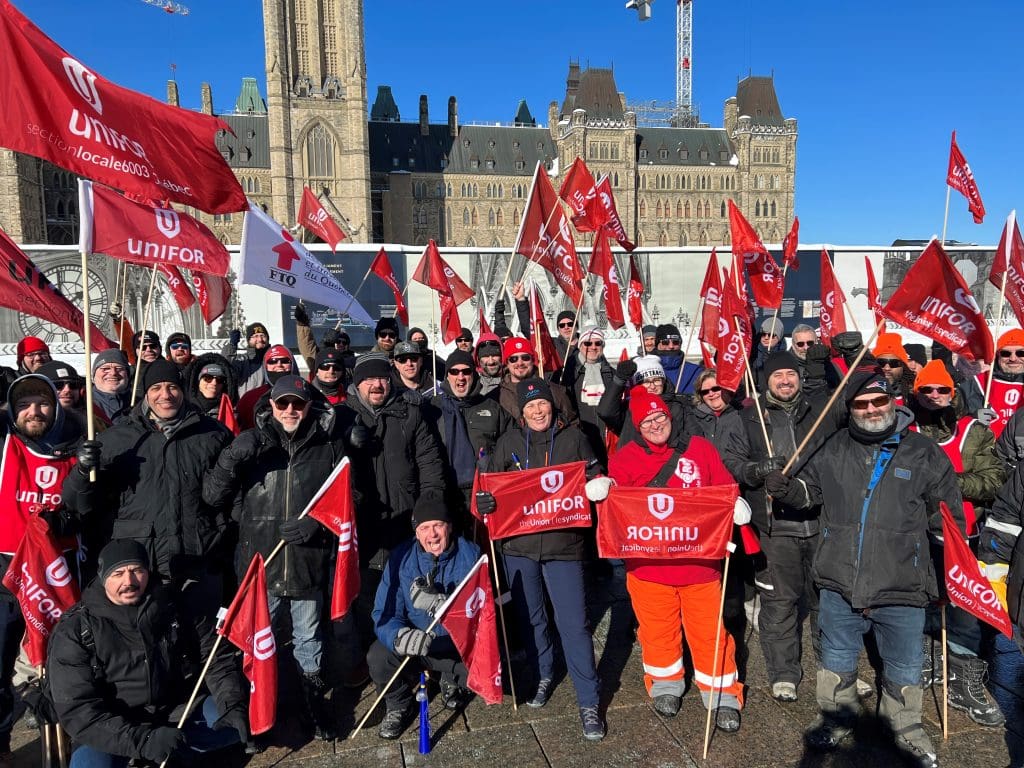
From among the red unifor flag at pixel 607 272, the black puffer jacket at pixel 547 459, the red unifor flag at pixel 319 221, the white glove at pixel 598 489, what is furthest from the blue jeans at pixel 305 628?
the red unifor flag at pixel 319 221

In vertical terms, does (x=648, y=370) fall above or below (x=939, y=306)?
below

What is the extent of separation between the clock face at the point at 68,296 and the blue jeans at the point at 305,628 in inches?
533

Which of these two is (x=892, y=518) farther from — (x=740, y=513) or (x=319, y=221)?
(x=319, y=221)

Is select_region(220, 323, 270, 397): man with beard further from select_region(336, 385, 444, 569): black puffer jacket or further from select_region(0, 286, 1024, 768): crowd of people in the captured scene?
select_region(336, 385, 444, 569): black puffer jacket

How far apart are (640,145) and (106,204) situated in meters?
84.7

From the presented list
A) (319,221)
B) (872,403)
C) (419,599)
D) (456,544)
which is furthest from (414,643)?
(319,221)

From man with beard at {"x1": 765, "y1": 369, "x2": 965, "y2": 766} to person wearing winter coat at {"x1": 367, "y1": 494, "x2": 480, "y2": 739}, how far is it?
185 cm

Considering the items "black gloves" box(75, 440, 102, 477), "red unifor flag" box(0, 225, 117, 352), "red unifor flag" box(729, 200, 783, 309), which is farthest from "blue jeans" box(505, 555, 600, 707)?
"red unifor flag" box(729, 200, 783, 309)

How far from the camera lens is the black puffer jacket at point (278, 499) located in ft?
12.4

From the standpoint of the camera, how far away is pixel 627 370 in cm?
499

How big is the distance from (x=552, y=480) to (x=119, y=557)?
231cm

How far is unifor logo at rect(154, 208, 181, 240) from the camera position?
4480 millimetres

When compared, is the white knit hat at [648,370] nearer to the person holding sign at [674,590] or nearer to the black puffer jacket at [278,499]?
the person holding sign at [674,590]

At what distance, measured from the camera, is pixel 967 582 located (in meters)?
3.38
